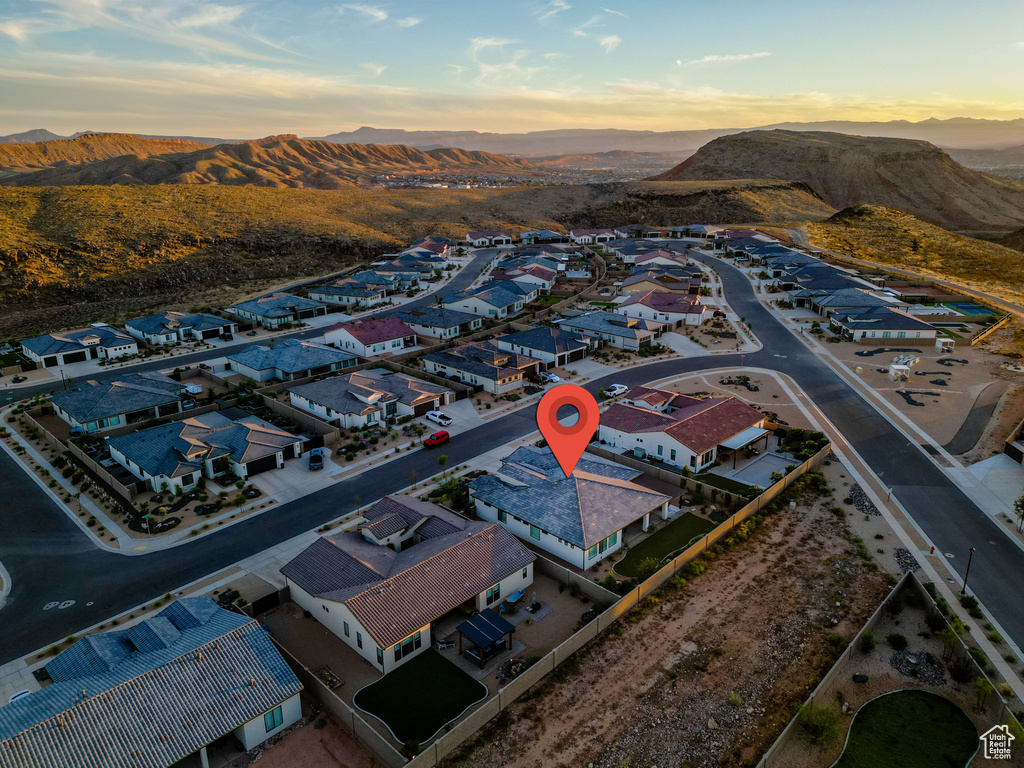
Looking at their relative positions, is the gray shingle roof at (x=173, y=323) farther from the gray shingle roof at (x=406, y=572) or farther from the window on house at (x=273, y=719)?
the window on house at (x=273, y=719)

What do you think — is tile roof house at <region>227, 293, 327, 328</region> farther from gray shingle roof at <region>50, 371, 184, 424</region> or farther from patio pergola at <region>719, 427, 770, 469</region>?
patio pergola at <region>719, 427, 770, 469</region>

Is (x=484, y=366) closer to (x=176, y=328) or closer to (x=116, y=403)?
(x=116, y=403)

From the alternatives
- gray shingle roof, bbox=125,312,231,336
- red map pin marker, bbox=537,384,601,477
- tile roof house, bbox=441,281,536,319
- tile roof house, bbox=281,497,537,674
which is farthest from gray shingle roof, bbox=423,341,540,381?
gray shingle roof, bbox=125,312,231,336

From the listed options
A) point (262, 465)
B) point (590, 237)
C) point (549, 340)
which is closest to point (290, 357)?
point (262, 465)

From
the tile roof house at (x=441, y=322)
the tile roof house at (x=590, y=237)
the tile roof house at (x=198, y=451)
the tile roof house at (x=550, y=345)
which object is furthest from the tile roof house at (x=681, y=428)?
the tile roof house at (x=590, y=237)

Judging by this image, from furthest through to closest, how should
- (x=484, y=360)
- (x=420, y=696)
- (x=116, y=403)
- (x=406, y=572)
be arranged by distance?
(x=484, y=360) < (x=116, y=403) < (x=406, y=572) < (x=420, y=696)

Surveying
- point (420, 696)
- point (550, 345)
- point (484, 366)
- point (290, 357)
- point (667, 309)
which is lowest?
point (420, 696)

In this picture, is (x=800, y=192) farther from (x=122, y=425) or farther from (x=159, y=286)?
(x=122, y=425)
